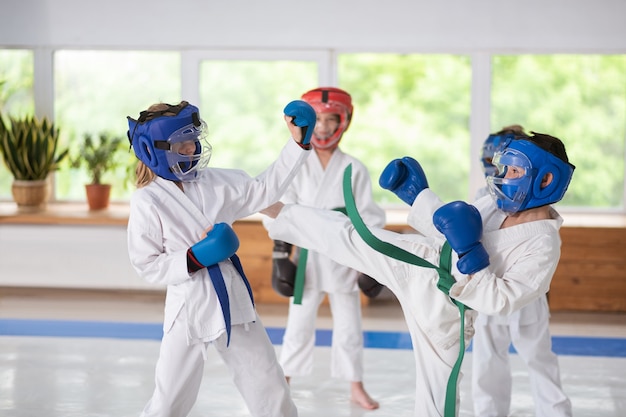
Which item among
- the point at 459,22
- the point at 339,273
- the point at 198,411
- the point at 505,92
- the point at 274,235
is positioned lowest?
the point at 198,411

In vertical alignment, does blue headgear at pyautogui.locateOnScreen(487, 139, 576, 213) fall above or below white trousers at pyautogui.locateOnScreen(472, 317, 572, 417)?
above

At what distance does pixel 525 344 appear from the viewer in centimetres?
343

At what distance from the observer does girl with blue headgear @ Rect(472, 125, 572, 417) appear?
337 cm

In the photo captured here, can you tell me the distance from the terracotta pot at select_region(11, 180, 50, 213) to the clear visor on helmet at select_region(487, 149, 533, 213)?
13.7 ft

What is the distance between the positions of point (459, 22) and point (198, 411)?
343 centimetres

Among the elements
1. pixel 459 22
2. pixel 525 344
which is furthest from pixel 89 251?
pixel 525 344

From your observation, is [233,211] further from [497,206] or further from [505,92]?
[505,92]

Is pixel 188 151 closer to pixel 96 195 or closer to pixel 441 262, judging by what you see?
pixel 441 262

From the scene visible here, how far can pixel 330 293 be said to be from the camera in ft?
12.5

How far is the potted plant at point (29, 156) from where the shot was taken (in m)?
5.83

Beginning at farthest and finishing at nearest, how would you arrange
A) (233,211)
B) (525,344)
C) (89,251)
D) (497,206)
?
(89,251) < (525,344) < (233,211) < (497,206)

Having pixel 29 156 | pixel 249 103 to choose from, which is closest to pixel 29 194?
pixel 29 156

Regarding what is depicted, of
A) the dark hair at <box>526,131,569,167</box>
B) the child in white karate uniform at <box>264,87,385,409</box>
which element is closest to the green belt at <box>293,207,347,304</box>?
the child in white karate uniform at <box>264,87,385,409</box>

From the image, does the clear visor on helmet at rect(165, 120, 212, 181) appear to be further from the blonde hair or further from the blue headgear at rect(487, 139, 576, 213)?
the blue headgear at rect(487, 139, 576, 213)
